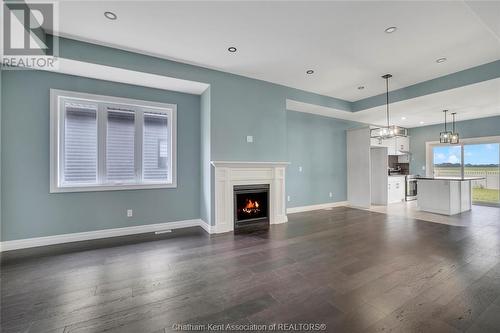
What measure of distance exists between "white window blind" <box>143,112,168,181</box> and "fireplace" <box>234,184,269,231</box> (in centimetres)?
160

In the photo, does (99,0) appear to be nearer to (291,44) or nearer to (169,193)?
(291,44)

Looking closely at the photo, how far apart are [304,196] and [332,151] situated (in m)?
1.78

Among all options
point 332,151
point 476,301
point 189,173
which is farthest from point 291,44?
point 332,151

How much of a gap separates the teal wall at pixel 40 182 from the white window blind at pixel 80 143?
0.25 metres

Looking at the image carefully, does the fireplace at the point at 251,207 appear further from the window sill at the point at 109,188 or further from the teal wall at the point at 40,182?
the teal wall at the point at 40,182

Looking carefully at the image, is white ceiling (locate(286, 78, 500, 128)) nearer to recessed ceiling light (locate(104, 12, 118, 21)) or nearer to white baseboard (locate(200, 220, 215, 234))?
white baseboard (locate(200, 220, 215, 234))

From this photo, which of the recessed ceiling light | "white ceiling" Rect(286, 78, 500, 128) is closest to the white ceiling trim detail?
the recessed ceiling light

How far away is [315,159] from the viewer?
6410mm

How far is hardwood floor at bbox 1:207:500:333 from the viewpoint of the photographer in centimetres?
178

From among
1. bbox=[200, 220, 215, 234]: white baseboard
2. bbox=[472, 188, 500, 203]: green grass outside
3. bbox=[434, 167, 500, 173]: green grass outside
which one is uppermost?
bbox=[434, 167, 500, 173]: green grass outside

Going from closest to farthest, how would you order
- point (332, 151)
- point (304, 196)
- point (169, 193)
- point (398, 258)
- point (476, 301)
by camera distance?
point (476, 301), point (398, 258), point (169, 193), point (304, 196), point (332, 151)

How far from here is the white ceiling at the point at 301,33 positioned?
→ 2.54 m

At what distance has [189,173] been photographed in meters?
4.65

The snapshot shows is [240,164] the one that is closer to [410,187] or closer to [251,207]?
[251,207]
